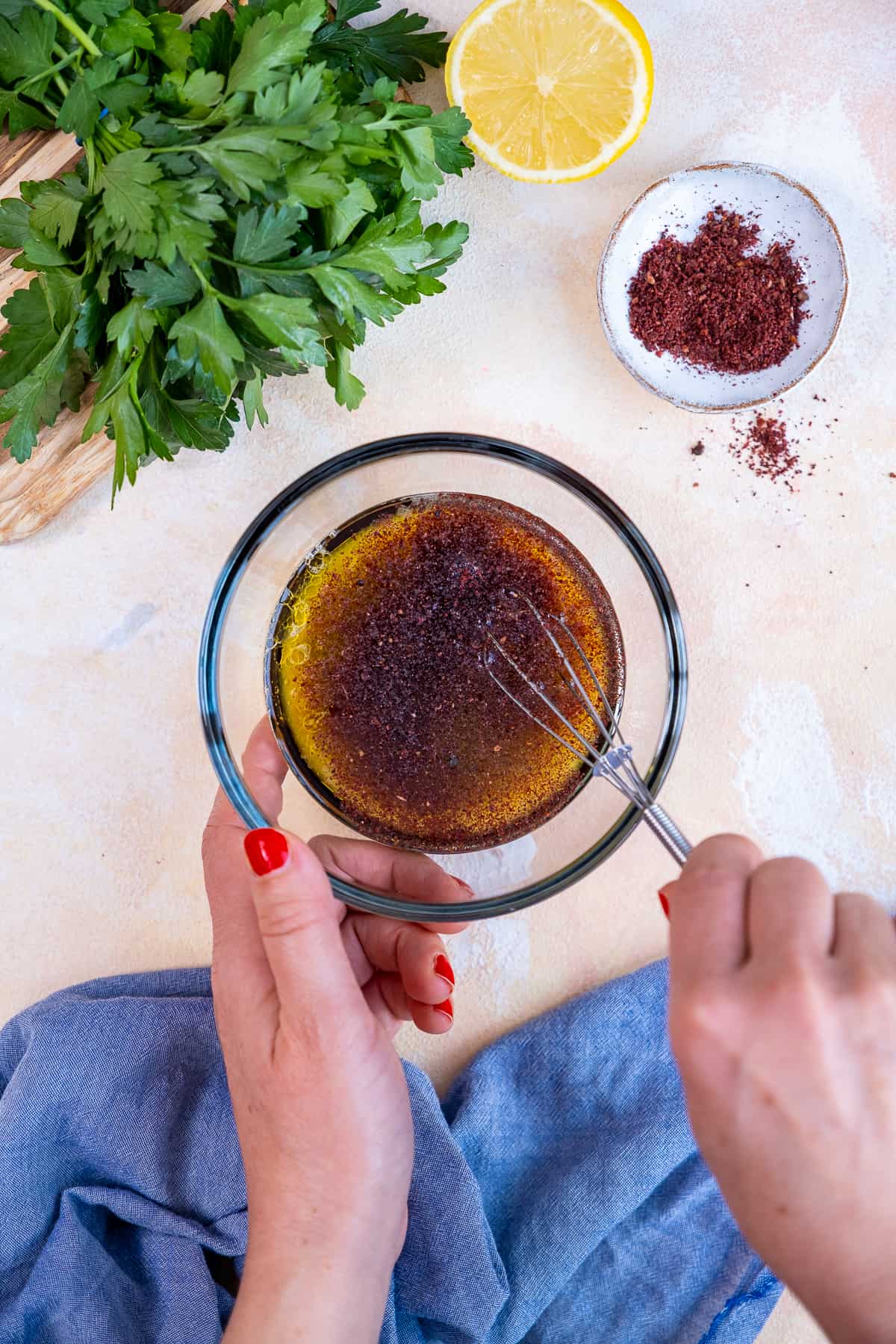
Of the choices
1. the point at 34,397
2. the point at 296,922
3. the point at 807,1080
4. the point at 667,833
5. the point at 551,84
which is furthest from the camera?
the point at 551,84

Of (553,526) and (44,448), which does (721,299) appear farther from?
(44,448)

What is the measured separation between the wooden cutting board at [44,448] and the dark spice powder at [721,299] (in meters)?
0.61

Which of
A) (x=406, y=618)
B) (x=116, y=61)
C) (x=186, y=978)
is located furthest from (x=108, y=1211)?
(x=116, y=61)

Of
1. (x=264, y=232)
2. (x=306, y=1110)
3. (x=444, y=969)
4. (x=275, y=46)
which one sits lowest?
(x=444, y=969)

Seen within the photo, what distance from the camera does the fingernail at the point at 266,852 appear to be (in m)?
0.92

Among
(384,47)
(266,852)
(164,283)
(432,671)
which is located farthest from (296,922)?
(384,47)

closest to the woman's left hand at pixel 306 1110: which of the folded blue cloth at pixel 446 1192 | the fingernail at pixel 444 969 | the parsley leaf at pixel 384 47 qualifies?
the fingernail at pixel 444 969

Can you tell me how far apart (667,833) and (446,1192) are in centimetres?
68

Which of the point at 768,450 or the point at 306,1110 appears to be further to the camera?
the point at 768,450

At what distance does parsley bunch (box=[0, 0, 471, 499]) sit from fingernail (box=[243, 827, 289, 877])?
0.40 m

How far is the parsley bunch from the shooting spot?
935 mm

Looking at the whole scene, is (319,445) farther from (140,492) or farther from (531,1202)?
(531,1202)

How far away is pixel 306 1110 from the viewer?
0.95 metres

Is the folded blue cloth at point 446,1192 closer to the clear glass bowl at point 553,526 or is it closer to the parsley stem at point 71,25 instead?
the clear glass bowl at point 553,526
